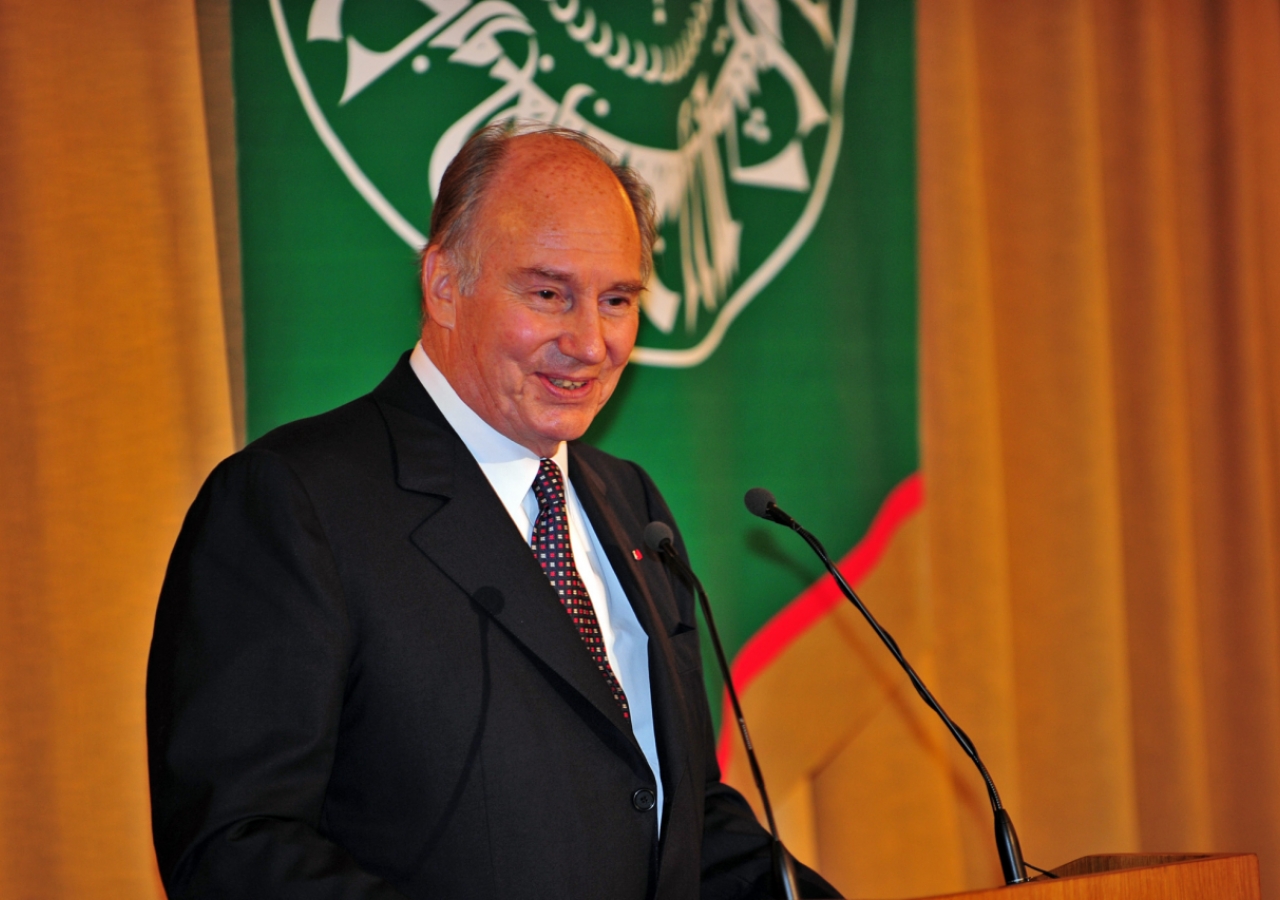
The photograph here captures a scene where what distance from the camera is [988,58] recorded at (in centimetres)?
343

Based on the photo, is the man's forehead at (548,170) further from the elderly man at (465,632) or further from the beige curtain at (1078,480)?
the beige curtain at (1078,480)

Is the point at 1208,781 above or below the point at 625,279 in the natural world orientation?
below

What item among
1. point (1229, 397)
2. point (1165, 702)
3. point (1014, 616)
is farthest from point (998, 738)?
point (1229, 397)

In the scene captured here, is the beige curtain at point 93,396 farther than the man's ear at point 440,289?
Yes

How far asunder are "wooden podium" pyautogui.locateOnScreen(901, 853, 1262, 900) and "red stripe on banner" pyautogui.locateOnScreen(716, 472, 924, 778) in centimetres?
138

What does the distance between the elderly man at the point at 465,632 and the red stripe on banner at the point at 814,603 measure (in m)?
0.80

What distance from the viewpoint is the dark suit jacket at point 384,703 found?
1.52 m

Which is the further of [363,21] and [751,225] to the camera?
[751,225]

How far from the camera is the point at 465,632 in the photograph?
1765mm

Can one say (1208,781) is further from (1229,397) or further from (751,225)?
(751,225)

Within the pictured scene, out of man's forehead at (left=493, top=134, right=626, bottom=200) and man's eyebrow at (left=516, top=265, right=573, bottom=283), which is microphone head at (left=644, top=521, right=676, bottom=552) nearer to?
man's eyebrow at (left=516, top=265, right=573, bottom=283)

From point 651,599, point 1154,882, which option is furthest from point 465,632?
point 1154,882

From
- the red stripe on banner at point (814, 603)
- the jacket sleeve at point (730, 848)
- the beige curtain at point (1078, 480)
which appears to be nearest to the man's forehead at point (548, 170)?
the jacket sleeve at point (730, 848)

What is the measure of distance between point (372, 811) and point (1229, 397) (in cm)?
289
